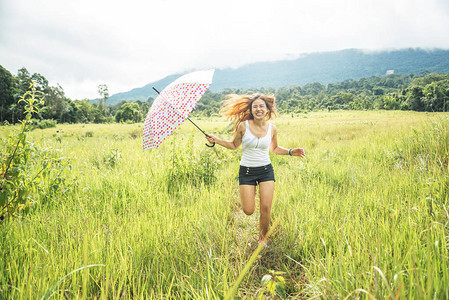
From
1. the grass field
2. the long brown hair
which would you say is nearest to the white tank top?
the long brown hair

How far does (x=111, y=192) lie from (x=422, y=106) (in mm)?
76407

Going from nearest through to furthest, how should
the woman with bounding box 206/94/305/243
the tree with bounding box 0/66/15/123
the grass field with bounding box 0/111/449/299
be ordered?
the grass field with bounding box 0/111/449/299 < the woman with bounding box 206/94/305/243 < the tree with bounding box 0/66/15/123

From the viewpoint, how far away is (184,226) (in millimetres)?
2877

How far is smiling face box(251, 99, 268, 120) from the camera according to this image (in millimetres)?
3201

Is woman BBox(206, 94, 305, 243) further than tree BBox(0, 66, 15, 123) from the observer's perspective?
No

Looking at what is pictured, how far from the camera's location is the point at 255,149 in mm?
3246

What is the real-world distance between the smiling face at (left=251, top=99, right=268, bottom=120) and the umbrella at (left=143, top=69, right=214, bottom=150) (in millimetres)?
711

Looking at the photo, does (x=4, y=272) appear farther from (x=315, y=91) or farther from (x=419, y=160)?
(x=315, y=91)

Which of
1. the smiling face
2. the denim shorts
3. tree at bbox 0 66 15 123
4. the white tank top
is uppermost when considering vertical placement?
tree at bbox 0 66 15 123

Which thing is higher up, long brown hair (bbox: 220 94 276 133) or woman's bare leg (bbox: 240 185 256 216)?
long brown hair (bbox: 220 94 276 133)

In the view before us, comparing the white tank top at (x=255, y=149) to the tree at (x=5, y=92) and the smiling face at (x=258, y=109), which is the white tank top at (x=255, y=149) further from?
the tree at (x=5, y=92)

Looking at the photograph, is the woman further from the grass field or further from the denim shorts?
the grass field

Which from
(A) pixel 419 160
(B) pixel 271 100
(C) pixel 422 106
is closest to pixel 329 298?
(B) pixel 271 100

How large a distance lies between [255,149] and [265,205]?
2.61 ft
